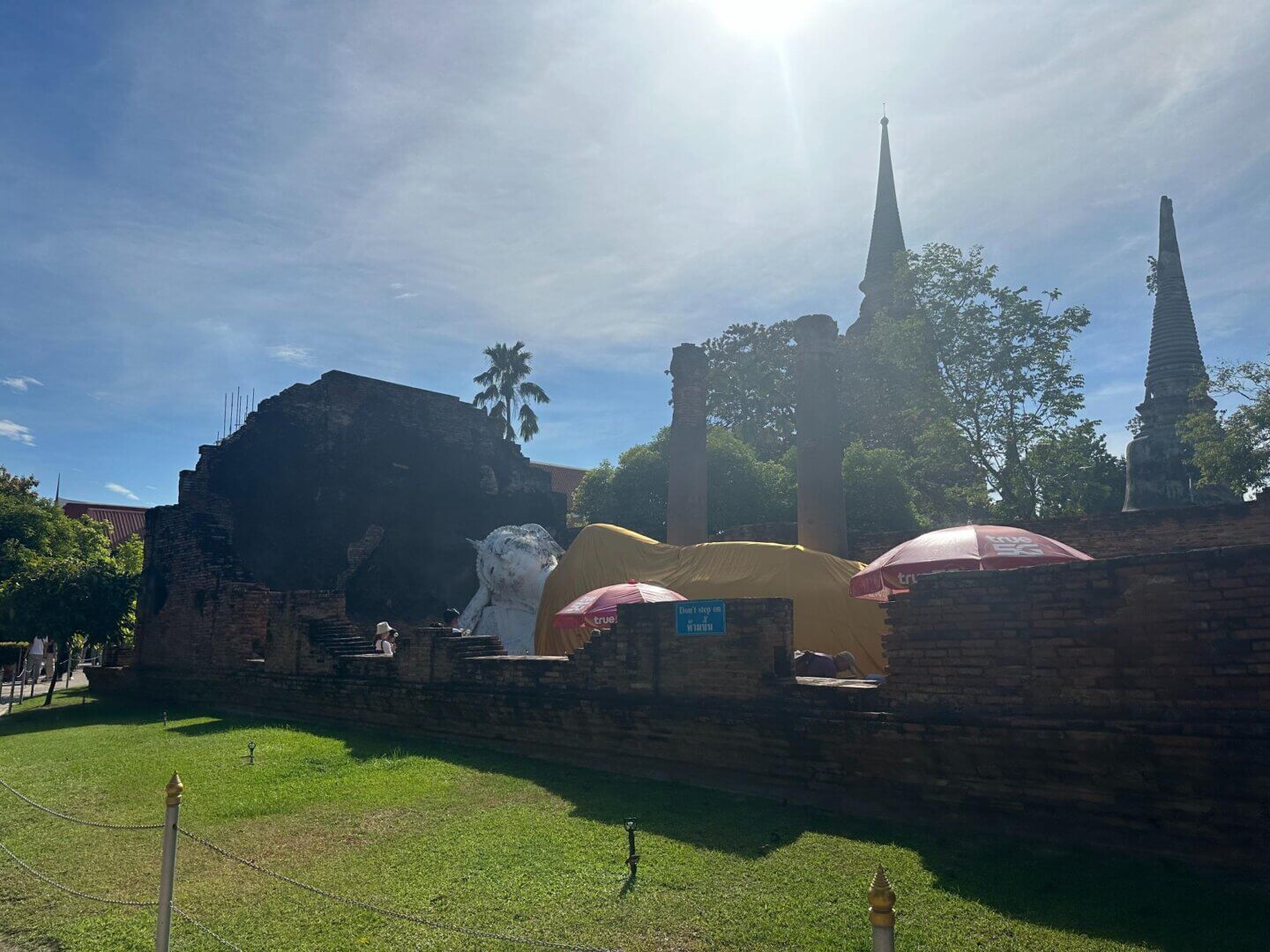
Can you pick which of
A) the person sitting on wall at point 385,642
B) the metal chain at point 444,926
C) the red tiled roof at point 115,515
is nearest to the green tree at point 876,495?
A: the person sitting on wall at point 385,642

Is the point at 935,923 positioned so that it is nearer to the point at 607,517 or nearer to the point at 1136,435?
the point at 1136,435

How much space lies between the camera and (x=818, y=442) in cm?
1583

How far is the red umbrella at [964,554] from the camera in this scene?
8023 mm

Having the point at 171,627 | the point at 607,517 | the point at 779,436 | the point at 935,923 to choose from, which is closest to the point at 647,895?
the point at 935,923

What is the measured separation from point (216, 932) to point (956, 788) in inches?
178

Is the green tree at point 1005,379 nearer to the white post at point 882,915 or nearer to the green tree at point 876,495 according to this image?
the green tree at point 876,495

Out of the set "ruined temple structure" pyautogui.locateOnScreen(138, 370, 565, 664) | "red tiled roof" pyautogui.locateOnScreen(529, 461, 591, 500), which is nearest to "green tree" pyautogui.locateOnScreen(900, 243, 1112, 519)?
"ruined temple structure" pyautogui.locateOnScreen(138, 370, 565, 664)

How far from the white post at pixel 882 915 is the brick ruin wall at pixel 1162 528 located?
1215 cm

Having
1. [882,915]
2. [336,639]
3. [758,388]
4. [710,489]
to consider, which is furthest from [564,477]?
[882,915]

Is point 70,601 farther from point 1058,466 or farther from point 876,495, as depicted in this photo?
point 1058,466

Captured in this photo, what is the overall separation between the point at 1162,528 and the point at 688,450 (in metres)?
8.88

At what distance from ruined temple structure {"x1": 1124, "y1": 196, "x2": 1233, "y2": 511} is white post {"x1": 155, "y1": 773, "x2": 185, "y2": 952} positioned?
19726mm

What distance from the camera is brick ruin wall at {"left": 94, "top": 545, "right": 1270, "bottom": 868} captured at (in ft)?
15.5

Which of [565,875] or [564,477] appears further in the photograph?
[564,477]
